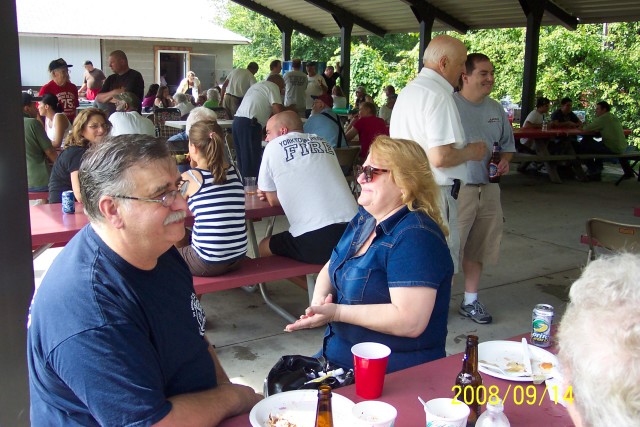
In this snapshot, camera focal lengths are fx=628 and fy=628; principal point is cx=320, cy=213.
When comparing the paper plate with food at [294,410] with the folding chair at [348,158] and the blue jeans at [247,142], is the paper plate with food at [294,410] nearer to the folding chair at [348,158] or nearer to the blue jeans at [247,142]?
the folding chair at [348,158]

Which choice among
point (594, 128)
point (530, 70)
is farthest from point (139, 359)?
point (530, 70)

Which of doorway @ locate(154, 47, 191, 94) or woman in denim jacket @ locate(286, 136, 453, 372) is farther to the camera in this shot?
doorway @ locate(154, 47, 191, 94)

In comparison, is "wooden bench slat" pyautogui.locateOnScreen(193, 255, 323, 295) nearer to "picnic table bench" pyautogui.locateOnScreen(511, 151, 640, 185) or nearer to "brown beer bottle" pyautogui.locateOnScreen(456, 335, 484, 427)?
"brown beer bottle" pyautogui.locateOnScreen(456, 335, 484, 427)

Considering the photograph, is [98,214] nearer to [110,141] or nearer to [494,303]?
[110,141]

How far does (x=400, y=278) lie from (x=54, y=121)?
19.3ft

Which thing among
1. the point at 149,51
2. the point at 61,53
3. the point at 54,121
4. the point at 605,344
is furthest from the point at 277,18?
the point at 605,344

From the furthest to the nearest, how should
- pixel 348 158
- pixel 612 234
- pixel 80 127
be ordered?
pixel 348 158 → pixel 80 127 → pixel 612 234

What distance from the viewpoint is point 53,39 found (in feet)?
65.2

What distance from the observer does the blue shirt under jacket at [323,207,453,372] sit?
2.08m

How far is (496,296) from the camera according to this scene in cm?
466

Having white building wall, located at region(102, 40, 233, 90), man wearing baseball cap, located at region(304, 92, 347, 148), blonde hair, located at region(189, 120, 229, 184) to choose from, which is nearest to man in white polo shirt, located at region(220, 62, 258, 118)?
man wearing baseball cap, located at region(304, 92, 347, 148)

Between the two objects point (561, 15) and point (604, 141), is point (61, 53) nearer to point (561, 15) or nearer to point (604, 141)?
point (561, 15)

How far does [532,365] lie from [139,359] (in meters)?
1.15
